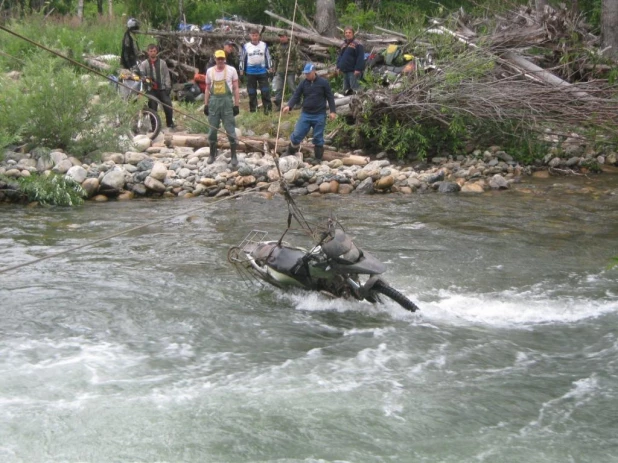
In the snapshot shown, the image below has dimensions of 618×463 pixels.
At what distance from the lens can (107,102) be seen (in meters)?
14.7

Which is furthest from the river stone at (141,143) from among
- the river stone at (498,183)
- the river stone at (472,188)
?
the river stone at (498,183)

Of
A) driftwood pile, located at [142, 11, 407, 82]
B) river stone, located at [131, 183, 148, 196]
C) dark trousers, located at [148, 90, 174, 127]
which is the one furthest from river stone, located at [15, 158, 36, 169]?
driftwood pile, located at [142, 11, 407, 82]

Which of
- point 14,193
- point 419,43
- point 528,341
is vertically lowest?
point 14,193

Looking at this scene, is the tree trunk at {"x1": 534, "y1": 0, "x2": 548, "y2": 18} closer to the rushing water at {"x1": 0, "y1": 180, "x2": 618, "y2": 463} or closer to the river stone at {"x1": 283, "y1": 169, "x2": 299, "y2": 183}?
the river stone at {"x1": 283, "y1": 169, "x2": 299, "y2": 183}

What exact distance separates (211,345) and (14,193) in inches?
293

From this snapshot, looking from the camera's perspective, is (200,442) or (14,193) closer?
(200,442)

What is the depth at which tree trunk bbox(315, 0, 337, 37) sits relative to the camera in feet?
66.8

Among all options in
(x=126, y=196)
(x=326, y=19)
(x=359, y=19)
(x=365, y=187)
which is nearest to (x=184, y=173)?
(x=126, y=196)

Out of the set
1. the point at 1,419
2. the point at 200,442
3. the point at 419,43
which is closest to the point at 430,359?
the point at 200,442

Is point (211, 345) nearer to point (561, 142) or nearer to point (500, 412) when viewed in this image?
point (500, 412)

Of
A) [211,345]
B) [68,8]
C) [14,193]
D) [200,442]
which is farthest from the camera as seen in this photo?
[68,8]

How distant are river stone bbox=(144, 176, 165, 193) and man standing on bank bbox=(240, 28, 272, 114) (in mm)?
4214

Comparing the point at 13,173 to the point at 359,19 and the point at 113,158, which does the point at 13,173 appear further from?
the point at 359,19

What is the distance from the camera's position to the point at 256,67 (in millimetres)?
16953
